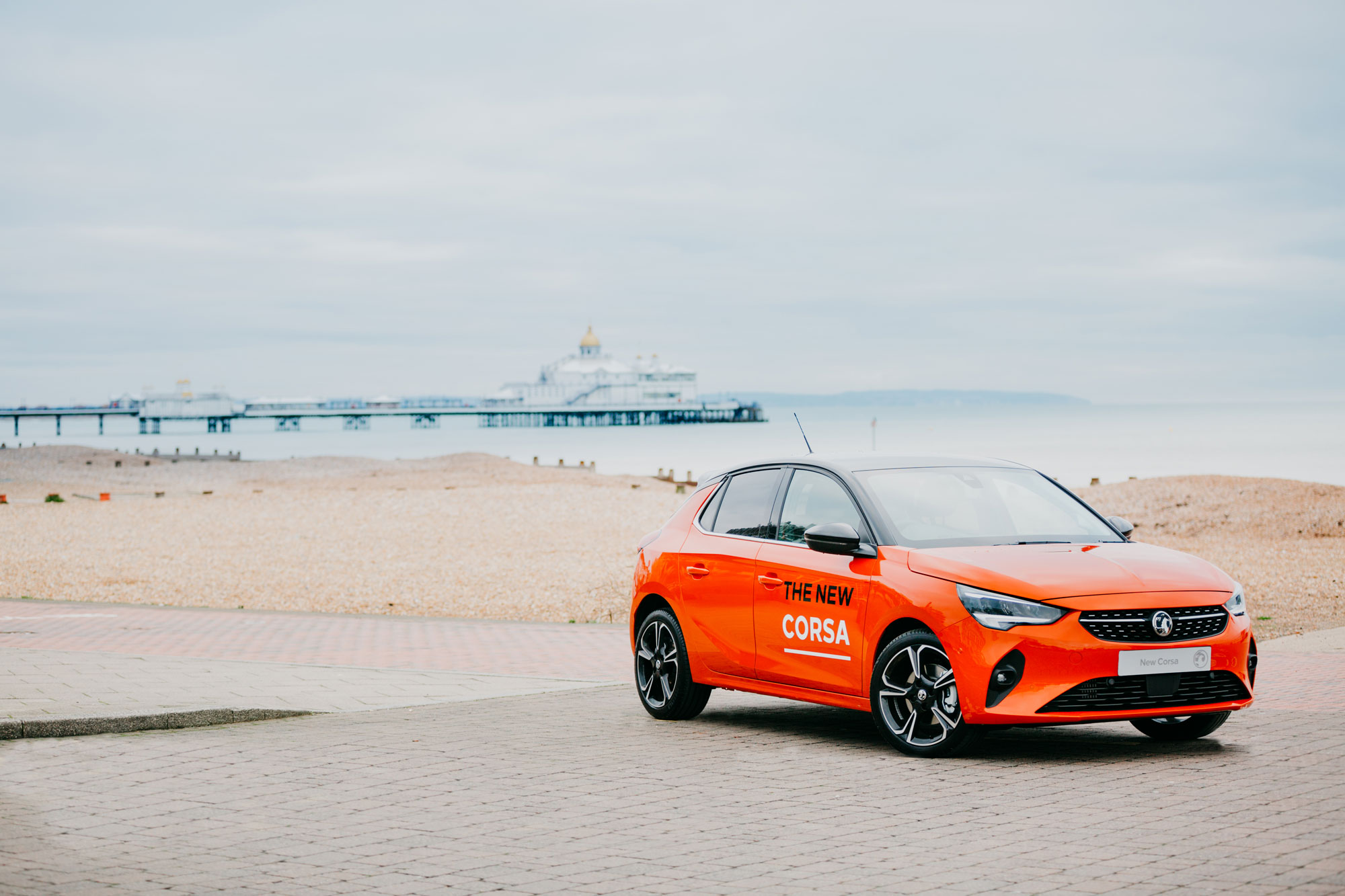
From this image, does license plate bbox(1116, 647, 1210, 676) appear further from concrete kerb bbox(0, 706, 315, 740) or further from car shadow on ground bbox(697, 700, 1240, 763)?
concrete kerb bbox(0, 706, 315, 740)

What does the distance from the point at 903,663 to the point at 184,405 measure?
202 metres

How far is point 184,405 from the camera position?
197625 mm

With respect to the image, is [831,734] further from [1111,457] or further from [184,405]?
[184,405]

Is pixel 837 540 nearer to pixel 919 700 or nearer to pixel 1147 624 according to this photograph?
pixel 919 700

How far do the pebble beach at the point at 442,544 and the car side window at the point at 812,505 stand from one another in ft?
23.8

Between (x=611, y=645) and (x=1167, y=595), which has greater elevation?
(x=1167, y=595)

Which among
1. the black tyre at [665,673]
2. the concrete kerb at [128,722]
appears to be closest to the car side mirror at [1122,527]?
the black tyre at [665,673]

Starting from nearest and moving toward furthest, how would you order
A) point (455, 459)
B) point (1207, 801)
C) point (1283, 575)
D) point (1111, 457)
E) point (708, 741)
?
point (1207, 801) < point (708, 741) < point (1283, 575) < point (455, 459) < point (1111, 457)

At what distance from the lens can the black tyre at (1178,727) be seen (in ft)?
26.0

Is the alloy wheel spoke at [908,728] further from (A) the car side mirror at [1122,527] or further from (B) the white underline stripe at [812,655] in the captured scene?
(A) the car side mirror at [1122,527]

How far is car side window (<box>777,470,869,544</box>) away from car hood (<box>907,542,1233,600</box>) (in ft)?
2.45

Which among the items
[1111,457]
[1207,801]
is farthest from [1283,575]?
[1111,457]

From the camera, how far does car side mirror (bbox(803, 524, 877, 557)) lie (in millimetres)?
7707

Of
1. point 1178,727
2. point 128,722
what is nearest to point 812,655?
point 1178,727
